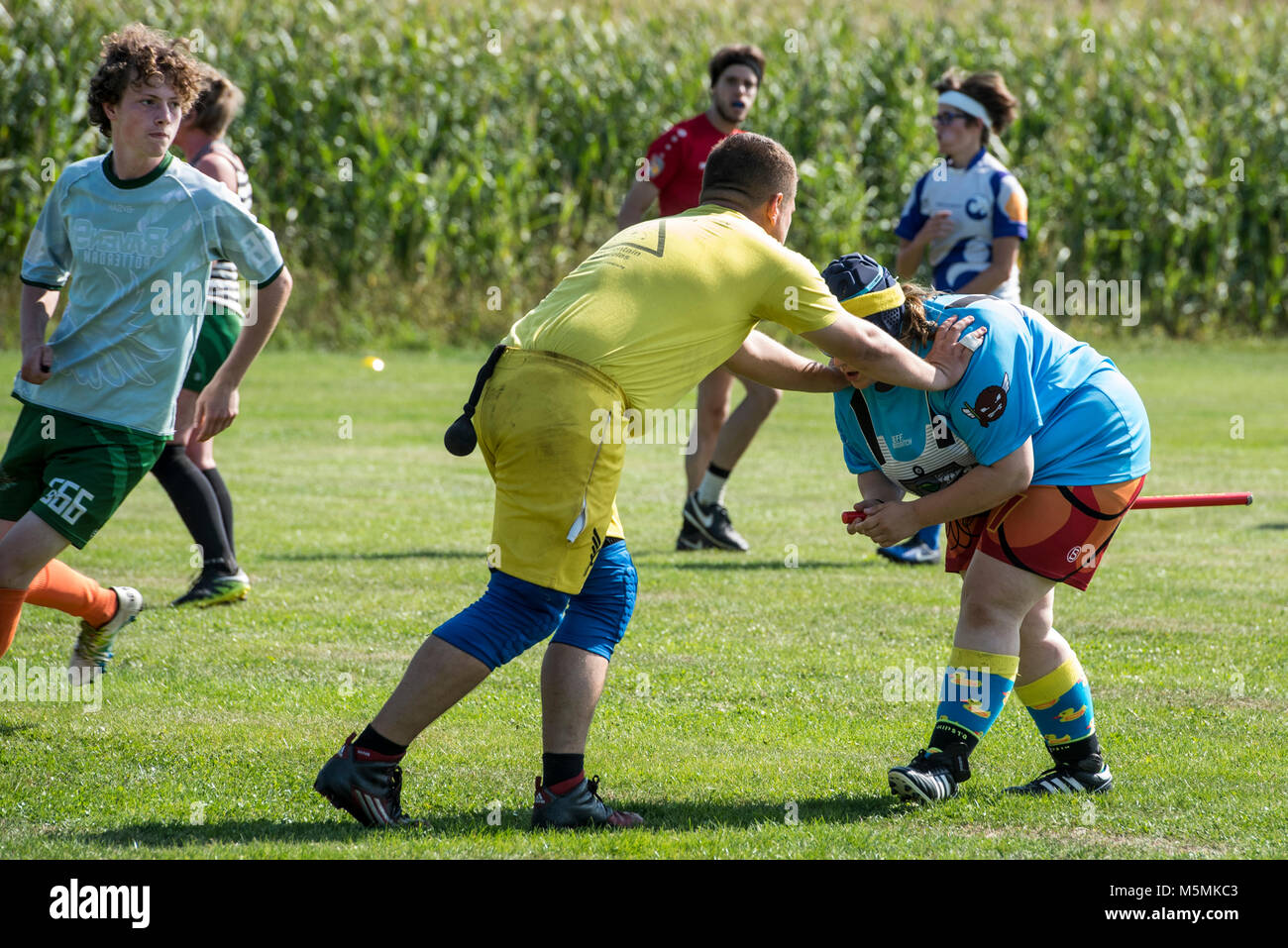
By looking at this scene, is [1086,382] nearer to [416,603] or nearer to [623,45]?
[416,603]

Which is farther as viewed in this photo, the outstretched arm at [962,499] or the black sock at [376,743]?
the outstretched arm at [962,499]

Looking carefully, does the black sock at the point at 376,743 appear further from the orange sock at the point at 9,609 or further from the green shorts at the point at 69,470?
the orange sock at the point at 9,609

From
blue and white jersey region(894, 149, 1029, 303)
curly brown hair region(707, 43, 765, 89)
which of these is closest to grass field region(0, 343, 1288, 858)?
blue and white jersey region(894, 149, 1029, 303)

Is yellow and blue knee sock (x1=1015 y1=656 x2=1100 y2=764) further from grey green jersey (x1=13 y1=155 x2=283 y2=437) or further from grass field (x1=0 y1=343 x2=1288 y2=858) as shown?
grey green jersey (x1=13 y1=155 x2=283 y2=437)

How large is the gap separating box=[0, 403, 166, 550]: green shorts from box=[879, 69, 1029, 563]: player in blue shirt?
14.6 ft

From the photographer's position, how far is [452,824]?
155 inches

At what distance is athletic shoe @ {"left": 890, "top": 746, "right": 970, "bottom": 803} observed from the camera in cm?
405

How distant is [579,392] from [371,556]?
4501 mm

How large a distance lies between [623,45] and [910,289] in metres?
18.1

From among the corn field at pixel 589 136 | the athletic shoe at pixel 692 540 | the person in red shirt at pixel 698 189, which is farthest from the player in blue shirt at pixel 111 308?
the corn field at pixel 589 136

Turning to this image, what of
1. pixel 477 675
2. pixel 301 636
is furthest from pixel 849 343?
pixel 301 636

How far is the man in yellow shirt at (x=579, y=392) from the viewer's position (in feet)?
12.3

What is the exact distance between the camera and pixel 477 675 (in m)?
3.77

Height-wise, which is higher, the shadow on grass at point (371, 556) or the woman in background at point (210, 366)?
the woman in background at point (210, 366)
